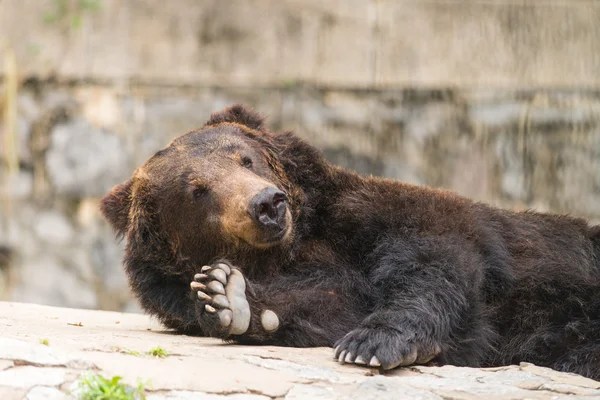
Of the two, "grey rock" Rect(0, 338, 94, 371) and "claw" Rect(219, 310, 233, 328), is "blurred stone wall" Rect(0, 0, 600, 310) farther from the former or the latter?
"grey rock" Rect(0, 338, 94, 371)

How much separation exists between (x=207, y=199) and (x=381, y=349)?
4.95 ft

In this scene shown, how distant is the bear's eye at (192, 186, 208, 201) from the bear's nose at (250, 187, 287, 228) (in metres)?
0.48

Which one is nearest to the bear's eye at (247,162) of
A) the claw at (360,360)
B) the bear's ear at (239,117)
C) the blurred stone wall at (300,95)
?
the bear's ear at (239,117)

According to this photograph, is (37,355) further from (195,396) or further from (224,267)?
(224,267)

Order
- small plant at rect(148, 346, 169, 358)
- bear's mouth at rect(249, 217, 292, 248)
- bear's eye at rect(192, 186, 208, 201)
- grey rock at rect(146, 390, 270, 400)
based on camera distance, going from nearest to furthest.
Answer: grey rock at rect(146, 390, 270, 400) < small plant at rect(148, 346, 169, 358) < bear's mouth at rect(249, 217, 292, 248) < bear's eye at rect(192, 186, 208, 201)

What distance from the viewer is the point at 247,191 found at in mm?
4773

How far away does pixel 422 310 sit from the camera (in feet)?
14.0

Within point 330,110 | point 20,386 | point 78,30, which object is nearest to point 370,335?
point 20,386

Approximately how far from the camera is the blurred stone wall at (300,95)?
28.9 feet

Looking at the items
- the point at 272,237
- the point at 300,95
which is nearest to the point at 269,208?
the point at 272,237

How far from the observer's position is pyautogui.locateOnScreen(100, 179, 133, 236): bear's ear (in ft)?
17.6

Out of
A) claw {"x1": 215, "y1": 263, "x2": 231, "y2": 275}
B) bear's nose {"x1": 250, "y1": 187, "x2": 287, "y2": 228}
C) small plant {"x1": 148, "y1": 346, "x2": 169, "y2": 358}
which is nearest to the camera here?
small plant {"x1": 148, "y1": 346, "x2": 169, "y2": 358}

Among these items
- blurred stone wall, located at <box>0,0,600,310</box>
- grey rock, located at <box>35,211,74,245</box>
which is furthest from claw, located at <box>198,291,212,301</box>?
grey rock, located at <box>35,211,74,245</box>

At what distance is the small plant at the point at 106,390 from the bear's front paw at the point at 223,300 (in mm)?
1062
